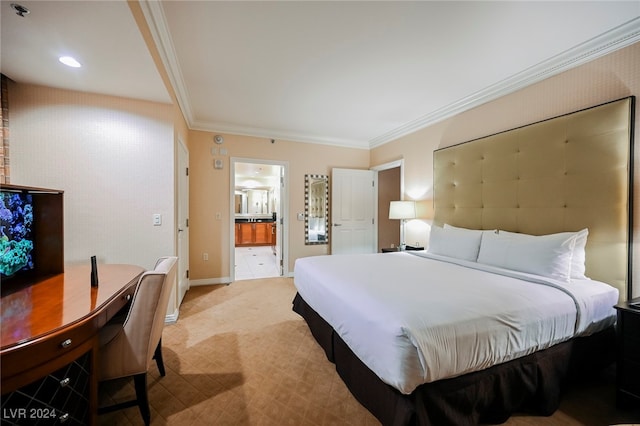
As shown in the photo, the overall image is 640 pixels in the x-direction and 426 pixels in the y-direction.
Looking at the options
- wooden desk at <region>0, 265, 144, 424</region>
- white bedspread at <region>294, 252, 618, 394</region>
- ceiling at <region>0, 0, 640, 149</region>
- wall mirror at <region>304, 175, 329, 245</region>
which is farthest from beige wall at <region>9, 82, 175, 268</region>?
wall mirror at <region>304, 175, 329, 245</region>

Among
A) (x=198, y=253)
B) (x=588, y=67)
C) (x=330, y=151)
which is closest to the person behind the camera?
(x=588, y=67)

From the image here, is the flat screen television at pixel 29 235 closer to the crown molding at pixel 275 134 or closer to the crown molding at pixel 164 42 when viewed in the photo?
the crown molding at pixel 164 42

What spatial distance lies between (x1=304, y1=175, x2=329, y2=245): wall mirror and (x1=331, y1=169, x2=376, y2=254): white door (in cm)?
15

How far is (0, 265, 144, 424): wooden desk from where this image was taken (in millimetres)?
910

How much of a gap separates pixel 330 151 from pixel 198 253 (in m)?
3.00

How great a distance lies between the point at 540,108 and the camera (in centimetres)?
250

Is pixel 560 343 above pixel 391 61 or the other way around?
the other way around

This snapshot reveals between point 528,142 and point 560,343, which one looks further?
point 528,142

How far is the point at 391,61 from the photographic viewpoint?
7.89 ft

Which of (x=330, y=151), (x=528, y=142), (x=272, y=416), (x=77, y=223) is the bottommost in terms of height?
(x=272, y=416)

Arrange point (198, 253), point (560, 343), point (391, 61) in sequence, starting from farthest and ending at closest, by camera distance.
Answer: point (198, 253), point (391, 61), point (560, 343)

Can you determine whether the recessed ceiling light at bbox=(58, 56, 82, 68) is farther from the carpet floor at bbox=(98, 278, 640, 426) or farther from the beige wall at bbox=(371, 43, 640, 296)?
the beige wall at bbox=(371, 43, 640, 296)

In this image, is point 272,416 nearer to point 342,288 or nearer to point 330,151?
point 342,288

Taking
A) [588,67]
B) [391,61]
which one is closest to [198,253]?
[391,61]
